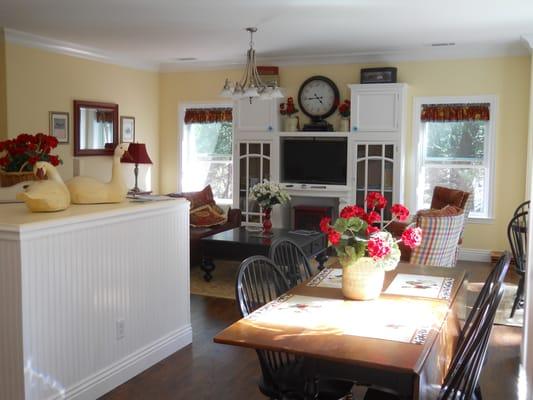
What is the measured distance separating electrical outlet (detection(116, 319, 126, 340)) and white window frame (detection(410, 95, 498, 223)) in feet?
15.9

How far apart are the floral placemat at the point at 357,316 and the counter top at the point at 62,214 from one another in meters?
1.18

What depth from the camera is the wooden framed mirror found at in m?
7.31

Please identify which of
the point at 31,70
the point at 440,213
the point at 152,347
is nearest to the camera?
the point at 152,347

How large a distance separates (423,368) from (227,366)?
2.11 meters

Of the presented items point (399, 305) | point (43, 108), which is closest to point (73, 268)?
point (399, 305)

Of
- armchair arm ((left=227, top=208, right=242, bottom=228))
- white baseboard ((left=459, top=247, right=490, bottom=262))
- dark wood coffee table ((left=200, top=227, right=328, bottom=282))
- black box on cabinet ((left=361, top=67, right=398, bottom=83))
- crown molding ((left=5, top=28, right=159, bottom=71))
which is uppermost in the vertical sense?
crown molding ((left=5, top=28, right=159, bottom=71))

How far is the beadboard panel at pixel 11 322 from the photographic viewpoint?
2.81 metres

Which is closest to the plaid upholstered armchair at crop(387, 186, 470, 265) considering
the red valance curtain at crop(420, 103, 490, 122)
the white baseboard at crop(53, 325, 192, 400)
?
the red valance curtain at crop(420, 103, 490, 122)

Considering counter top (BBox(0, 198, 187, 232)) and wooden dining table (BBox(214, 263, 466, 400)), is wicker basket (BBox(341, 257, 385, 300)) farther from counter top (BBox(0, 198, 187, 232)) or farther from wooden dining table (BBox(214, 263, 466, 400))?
counter top (BBox(0, 198, 187, 232))

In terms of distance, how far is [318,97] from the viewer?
7.84m

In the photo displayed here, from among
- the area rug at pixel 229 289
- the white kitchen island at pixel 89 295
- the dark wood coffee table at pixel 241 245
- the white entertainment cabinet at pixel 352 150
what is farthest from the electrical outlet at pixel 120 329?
the white entertainment cabinet at pixel 352 150

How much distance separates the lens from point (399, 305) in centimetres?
261

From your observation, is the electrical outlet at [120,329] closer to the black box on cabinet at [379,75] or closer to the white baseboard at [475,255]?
the black box on cabinet at [379,75]

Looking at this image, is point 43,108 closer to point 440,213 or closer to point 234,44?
point 234,44
